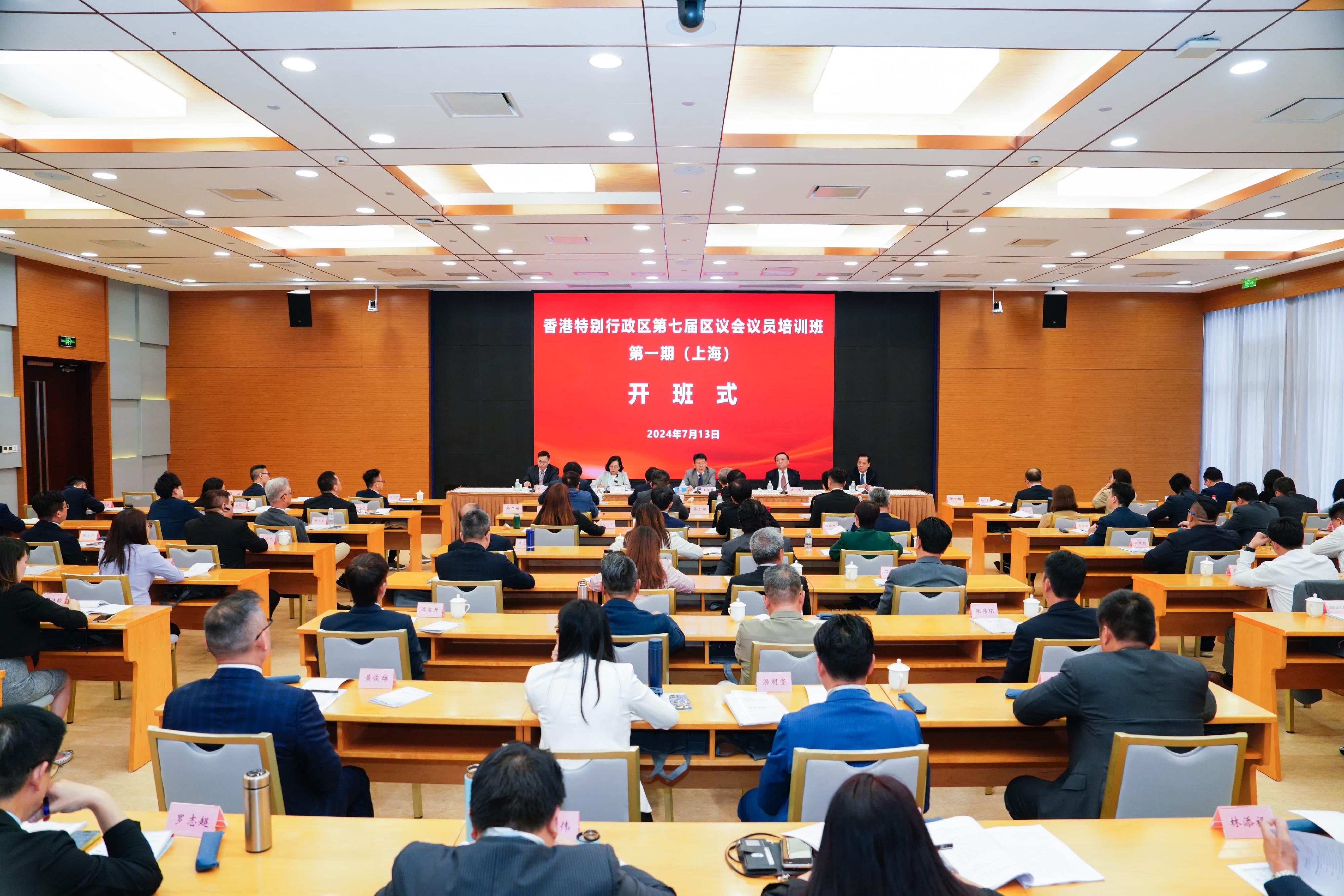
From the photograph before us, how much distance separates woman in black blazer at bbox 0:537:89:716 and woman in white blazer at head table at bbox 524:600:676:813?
285cm

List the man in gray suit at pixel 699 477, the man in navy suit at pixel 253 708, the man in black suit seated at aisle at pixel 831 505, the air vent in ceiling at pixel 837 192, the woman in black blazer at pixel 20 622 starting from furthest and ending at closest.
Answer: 1. the man in gray suit at pixel 699 477
2. the man in black suit seated at aisle at pixel 831 505
3. the air vent in ceiling at pixel 837 192
4. the woman in black blazer at pixel 20 622
5. the man in navy suit at pixel 253 708

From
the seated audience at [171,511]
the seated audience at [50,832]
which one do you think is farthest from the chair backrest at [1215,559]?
the seated audience at [171,511]

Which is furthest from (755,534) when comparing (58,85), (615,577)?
(58,85)

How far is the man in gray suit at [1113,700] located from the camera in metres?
2.55

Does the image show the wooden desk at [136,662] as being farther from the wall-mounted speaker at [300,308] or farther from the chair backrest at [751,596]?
the wall-mounted speaker at [300,308]

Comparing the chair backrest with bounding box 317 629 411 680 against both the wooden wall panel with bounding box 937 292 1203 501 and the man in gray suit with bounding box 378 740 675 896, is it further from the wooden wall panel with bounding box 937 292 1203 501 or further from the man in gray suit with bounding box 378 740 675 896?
the wooden wall panel with bounding box 937 292 1203 501

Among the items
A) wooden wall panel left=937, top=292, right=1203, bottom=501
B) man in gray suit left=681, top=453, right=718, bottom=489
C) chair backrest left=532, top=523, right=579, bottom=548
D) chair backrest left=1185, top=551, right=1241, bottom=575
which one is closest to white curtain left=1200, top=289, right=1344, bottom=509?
wooden wall panel left=937, top=292, right=1203, bottom=501

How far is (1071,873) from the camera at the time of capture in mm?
1886

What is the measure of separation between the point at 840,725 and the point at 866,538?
351 centimetres

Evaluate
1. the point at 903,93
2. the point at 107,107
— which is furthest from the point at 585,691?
the point at 107,107

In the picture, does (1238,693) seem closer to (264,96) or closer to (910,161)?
(910,161)

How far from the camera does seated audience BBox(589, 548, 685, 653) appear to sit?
138 inches

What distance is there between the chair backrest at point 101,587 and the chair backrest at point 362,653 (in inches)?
82.0

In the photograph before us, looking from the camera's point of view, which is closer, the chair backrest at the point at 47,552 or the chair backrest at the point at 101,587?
the chair backrest at the point at 101,587
